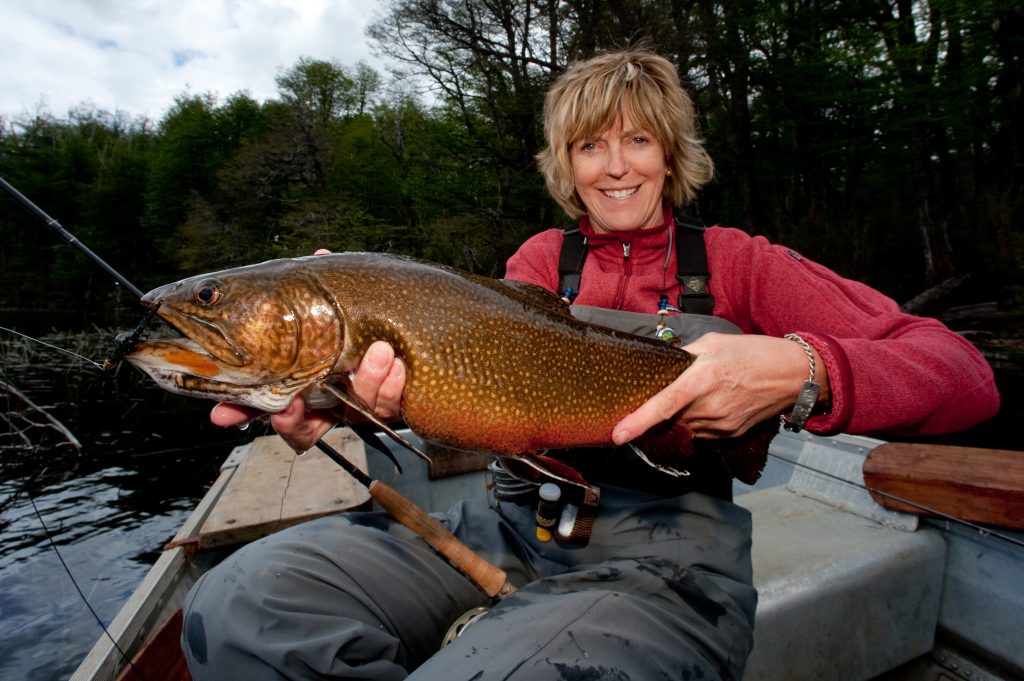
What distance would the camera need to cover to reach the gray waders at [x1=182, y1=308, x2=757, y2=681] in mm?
1588

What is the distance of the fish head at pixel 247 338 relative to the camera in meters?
1.77

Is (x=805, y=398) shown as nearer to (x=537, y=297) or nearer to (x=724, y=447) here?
(x=724, y=447)

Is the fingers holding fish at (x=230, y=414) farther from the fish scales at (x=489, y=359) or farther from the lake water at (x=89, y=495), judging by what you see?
the lake water at (x=89, y=495)

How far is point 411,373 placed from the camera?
6.31ft

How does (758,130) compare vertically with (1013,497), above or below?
above

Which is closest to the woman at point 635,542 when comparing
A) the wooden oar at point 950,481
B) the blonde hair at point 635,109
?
the blonde hair at point 635,109

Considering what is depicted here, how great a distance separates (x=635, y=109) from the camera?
2686 mm

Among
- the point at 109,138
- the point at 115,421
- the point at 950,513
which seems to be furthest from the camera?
the point at 109,138

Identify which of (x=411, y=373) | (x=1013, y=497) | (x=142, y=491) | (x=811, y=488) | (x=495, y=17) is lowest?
(x=142, y=491)

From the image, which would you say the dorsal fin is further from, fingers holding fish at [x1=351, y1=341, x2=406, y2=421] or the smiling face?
the smiling face

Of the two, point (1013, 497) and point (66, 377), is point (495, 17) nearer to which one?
point (66, 377)

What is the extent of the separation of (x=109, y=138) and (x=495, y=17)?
168ft

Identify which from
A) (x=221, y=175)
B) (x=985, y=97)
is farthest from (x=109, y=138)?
(x=985, y=97)

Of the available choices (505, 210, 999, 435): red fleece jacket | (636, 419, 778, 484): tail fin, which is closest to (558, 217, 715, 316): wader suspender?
(505, 210, 999, 435): red fleece jacket
